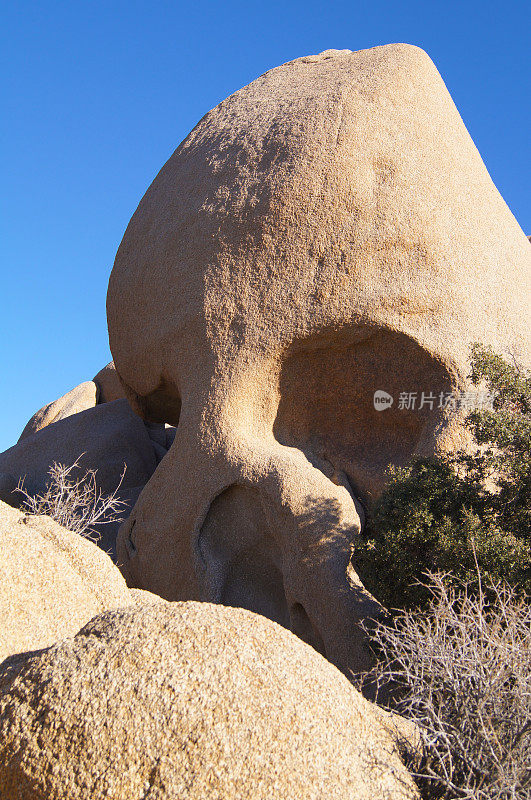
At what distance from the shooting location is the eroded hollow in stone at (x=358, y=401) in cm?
870

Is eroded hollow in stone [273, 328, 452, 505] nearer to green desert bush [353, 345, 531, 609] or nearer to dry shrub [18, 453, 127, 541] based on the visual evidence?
green desert bush [353, 345, 531, 609]

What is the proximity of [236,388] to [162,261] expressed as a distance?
8.83ft

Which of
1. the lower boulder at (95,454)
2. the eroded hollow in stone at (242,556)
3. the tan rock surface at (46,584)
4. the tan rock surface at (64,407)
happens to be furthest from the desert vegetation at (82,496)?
the tan rock surface at (46,584)

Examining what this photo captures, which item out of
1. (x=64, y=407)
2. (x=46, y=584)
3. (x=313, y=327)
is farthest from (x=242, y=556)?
(x=64, y=407)

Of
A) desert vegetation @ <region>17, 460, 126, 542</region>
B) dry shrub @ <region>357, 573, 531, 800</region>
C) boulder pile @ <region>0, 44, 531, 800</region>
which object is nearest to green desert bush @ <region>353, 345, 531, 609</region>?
boulder pile @ <region>0, 44, 531, 800</region>

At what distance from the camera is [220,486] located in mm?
8859

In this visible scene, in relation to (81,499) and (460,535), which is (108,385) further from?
(460,535)

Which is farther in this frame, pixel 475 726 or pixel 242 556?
pixel 242 556

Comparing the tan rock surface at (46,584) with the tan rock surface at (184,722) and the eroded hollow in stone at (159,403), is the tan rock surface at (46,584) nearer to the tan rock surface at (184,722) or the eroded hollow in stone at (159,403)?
the tan rock surface at (184,722)

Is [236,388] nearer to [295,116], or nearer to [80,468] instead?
[295,116]

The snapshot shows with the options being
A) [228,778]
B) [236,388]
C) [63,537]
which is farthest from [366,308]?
[228,778]

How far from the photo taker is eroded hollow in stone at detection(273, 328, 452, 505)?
870 centimetres

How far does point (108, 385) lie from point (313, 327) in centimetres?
1233

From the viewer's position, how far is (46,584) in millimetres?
4324
